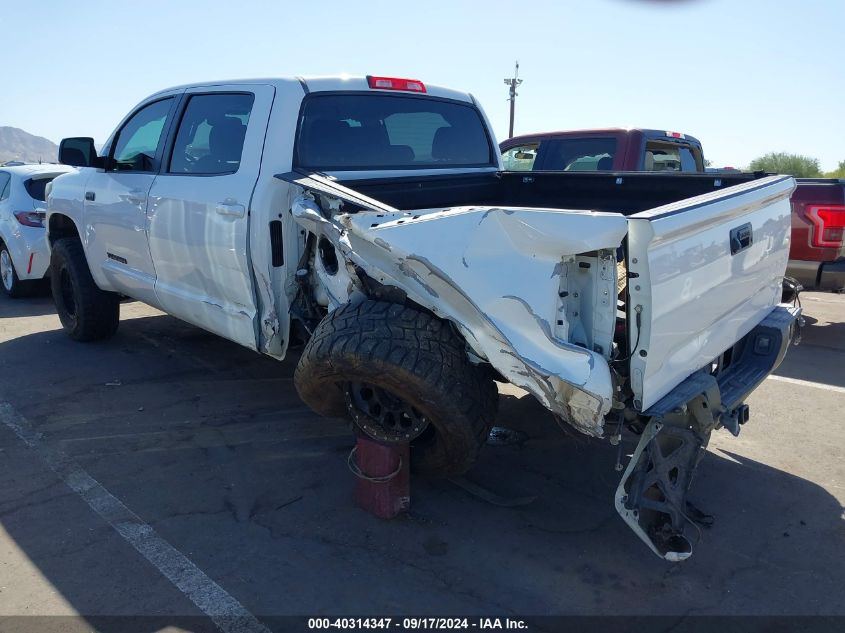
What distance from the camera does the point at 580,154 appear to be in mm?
7848

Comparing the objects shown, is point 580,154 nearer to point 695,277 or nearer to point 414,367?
point 695,277

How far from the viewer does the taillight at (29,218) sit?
26.7 ft

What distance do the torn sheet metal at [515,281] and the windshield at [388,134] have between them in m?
1.49

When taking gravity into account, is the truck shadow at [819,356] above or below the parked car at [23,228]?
below

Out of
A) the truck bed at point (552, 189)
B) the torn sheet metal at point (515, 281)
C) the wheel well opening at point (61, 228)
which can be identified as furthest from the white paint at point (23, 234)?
the torn sheet metal at point (515, 281)

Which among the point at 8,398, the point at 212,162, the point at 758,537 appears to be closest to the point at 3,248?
the point at 8,398

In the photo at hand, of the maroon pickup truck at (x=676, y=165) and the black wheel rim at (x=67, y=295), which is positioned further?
the maroon pickup truck at (x=676, y=165)

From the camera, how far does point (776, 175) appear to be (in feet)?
13.7

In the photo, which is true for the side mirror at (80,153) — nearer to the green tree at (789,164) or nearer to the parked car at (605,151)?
the parked car at (605,151)

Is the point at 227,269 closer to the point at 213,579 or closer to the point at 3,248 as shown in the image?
the point at 213,579

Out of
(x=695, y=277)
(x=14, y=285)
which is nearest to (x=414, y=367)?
(x=695, y=277)

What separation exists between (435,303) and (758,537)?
1.92 m

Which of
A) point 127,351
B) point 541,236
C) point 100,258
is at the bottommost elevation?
point 127,351

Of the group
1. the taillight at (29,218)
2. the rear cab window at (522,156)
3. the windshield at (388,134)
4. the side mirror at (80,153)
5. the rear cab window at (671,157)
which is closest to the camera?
the windshield at (388,134)
